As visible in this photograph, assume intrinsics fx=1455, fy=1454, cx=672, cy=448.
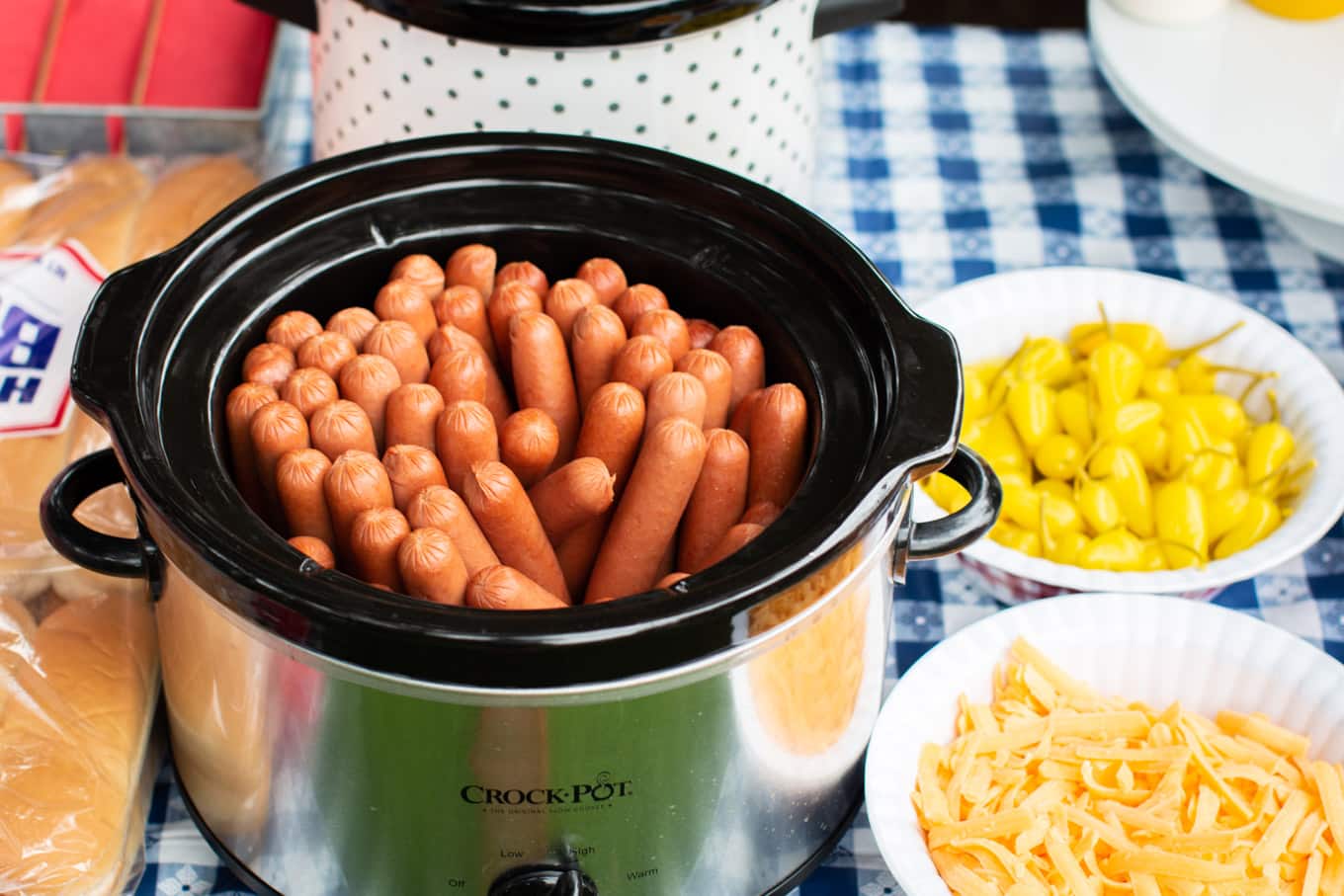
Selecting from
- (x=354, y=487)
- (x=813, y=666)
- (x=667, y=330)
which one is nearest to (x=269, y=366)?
(x=354, y=487)

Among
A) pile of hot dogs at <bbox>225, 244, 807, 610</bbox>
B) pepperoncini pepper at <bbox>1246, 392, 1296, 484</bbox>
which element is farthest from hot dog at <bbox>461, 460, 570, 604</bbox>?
pepperoncini pepper at <bbox>1246, 392, 1296, 484</bbox>

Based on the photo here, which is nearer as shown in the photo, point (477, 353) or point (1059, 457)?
point (477, 353)

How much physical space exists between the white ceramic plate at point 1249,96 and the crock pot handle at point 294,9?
727 millimetres

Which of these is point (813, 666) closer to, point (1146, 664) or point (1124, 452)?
point (1146, 664)

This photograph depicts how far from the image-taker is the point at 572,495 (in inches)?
31.9

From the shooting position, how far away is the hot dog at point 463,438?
809 mm

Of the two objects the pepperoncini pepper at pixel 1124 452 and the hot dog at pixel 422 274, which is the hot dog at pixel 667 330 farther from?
the pepperoncini pepper at pixel 1124 452

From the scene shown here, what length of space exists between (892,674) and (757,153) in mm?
406

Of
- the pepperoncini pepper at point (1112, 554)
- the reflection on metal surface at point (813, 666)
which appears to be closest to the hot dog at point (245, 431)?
the reflection on metal surface at point (813, 666)

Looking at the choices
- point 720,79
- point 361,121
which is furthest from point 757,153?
point 361,121

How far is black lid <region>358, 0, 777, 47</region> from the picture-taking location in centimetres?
96

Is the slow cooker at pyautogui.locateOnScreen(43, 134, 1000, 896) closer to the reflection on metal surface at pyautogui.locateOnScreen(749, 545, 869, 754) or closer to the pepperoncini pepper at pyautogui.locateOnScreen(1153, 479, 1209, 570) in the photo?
the reflection on metal surface at pyautogui.locateOnScreen(749, 545, 869, 754)

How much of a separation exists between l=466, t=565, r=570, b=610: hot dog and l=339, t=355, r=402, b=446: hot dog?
0.15m

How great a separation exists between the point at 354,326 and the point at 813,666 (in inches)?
14.0
